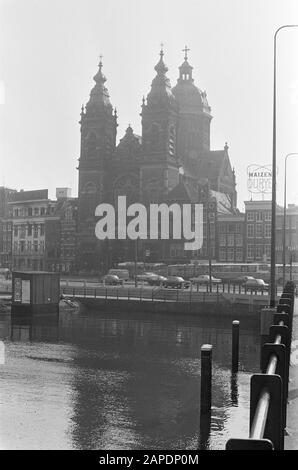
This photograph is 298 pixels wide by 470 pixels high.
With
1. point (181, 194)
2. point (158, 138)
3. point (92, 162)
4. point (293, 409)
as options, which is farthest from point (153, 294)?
point (92, 162)

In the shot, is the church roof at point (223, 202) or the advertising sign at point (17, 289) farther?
the church roof at point (223, 202)

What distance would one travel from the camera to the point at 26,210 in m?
88.4

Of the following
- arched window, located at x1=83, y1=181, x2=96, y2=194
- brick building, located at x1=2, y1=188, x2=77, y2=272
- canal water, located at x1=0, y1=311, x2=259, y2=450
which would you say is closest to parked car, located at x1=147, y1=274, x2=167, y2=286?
canal water, located at x1=0, y1=311, x2=259, y2=450

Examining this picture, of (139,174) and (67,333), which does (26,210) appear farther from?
(67,333)

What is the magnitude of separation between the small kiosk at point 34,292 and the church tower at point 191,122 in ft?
180

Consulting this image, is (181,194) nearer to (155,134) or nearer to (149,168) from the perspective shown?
(149,168)

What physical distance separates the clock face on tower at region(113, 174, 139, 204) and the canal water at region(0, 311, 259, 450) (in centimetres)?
5175

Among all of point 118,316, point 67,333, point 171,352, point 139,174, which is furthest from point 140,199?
point 171,352

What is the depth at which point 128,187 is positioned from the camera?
81.0 meters

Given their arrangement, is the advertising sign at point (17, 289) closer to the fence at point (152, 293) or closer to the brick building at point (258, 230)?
the fence at point (152, 293)

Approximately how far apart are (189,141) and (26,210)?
25.1 meters

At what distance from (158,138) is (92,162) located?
9755mm

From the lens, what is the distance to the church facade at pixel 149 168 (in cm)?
7631

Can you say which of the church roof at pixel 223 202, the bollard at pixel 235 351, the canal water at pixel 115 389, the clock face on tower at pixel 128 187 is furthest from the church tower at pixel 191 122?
the bollard at pixel 235 351
